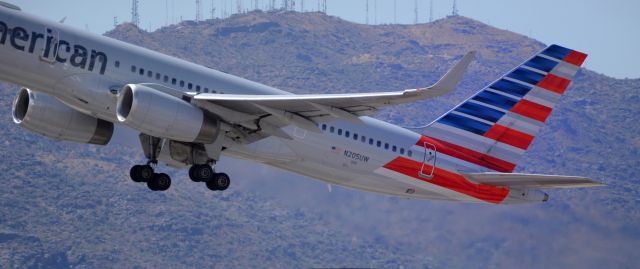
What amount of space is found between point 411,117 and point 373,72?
122 ft

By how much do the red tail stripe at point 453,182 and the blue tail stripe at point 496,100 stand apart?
3253mm

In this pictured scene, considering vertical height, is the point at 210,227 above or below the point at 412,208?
below


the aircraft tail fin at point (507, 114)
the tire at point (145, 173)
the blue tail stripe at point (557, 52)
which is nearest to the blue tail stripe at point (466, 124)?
the aircraft tail fin at point (507, 114)

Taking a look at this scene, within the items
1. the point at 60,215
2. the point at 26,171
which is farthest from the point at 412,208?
the point at 26,171

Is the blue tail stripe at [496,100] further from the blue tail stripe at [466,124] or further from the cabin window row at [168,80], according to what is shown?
the cabin window row at [168,80]

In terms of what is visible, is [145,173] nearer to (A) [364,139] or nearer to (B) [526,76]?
(A) [364,139]

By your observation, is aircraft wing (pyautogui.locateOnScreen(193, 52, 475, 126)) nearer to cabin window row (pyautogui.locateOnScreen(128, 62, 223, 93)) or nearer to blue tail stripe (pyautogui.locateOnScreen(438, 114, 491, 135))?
cabin window row (pyautogui.locateOnScreen(128, 62, 223, 93))

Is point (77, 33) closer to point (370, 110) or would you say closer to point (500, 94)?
point (370, 110)

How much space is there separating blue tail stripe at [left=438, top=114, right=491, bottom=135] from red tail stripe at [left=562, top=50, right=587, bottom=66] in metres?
3.93

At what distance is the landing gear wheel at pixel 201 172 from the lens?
3978 centimetres

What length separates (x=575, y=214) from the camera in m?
57.2

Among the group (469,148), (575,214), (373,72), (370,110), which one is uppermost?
(370,110)

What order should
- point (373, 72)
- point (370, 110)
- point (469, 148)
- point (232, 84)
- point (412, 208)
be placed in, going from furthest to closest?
1. point (373, 72)
2. point (412, 208)
3. point (469, 148)
4. point (232, 84)
5. point (370, 110)

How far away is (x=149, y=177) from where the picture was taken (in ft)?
133
